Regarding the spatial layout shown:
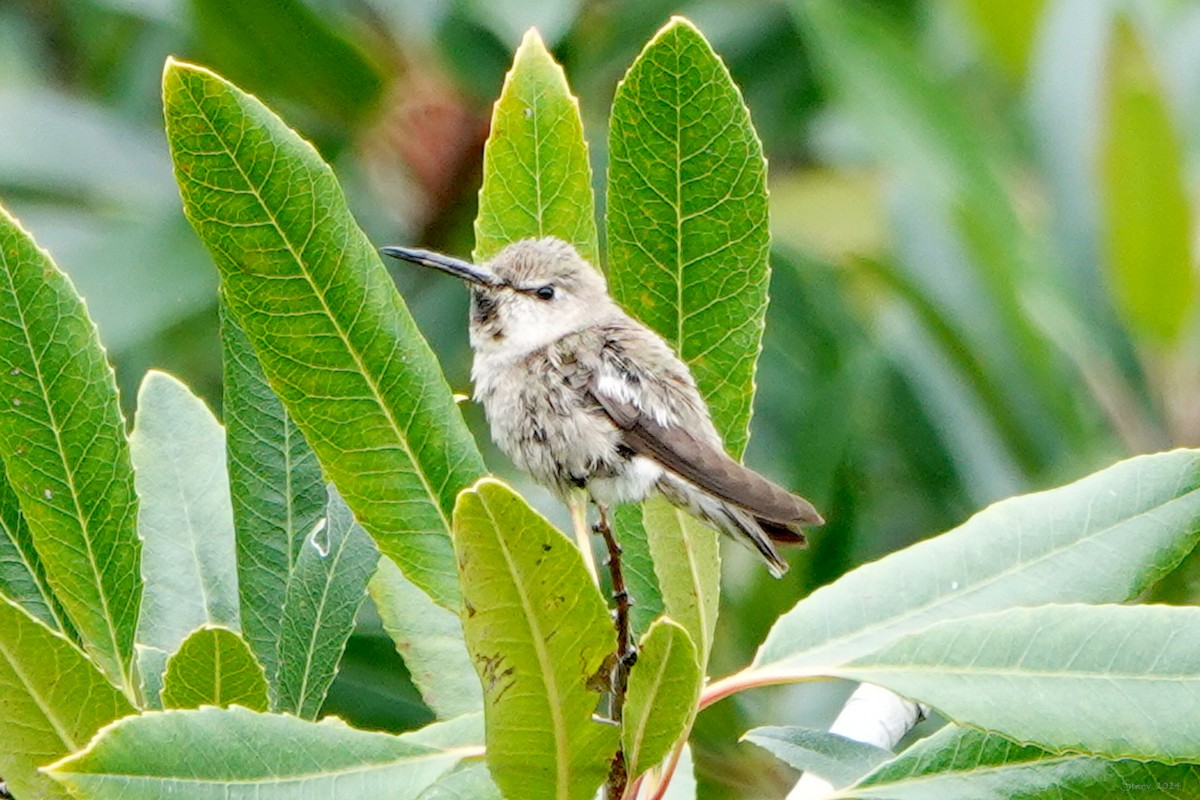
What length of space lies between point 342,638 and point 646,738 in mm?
439

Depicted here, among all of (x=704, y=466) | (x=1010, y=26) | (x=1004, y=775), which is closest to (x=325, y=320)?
(x=704, y=466)

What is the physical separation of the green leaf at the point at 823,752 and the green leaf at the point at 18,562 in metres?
0.85

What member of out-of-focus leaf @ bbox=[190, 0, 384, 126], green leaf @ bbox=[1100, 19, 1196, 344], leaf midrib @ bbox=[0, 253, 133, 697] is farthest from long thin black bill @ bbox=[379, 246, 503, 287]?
green leaf @ bbox=[1100, 19, 1196, 344]

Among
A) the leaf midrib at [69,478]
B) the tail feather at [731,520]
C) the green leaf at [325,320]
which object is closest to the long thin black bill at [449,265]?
the tail feather at [731,520]

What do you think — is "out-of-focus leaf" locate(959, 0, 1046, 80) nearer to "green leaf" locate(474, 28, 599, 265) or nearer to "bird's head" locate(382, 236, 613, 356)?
"bird's head" locate(382, 236, 613, 356)

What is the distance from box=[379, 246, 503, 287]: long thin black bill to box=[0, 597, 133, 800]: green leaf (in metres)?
1.10

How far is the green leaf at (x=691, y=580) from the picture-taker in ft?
7.08

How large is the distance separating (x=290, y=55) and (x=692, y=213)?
9.09 feet

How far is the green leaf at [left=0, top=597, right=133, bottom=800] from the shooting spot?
6.18 ft

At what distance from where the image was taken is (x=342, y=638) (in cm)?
221

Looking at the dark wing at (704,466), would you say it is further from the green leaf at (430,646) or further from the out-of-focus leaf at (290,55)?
the out-of-focus leaf at (290,55)

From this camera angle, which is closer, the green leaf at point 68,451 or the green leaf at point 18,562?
the green leaf at point 68,451

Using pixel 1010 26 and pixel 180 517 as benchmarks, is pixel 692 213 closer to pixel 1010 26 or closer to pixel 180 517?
pixel 180 517

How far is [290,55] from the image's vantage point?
4930mm
